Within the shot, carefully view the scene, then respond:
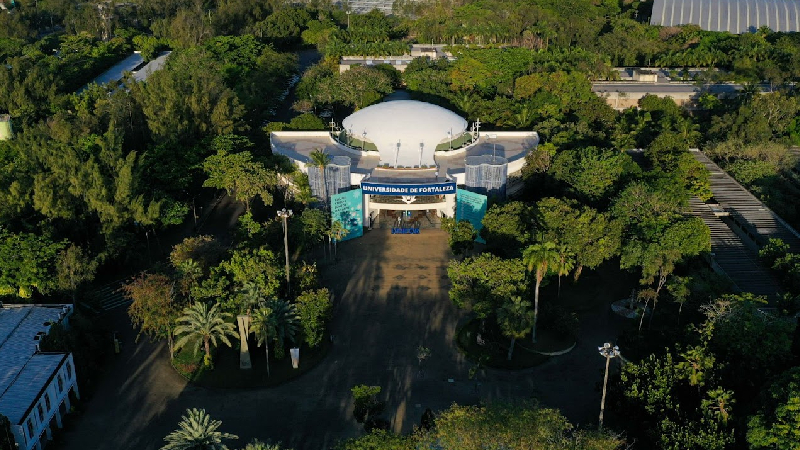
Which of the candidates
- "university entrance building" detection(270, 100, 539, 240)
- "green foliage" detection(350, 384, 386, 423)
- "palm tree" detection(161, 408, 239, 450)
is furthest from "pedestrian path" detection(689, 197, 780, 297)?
"palm tree" detection(161, 408, 239, 450)

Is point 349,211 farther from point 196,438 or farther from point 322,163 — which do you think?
point 196,438

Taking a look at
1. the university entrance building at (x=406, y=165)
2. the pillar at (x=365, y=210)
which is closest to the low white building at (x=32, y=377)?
the university entrance building at (x=406, y=165)

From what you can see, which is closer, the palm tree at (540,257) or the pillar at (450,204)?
the palm tree at (540,257)

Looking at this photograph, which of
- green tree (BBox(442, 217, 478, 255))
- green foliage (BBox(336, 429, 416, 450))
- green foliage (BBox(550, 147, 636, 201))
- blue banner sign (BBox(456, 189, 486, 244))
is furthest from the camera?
blue banner sign (BBox(456, 189, 486, 244))

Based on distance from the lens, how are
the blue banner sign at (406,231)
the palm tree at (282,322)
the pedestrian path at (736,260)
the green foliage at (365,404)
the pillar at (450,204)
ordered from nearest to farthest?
1. the green foliage at (365,404)
2. the palm tree at (282,322)
3. the pedestrian path at (736,260)
4. the pillar at (450,204)
5. the blue banner sign at (406,231)

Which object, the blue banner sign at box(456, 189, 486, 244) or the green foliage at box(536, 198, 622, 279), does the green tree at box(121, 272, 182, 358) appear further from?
the blue banner sign at box(456, 189, 486, 244)

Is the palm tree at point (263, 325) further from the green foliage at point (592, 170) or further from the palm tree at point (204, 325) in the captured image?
the green foliage at point (592, 170)

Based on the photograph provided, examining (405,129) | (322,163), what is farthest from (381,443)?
(405,129)
